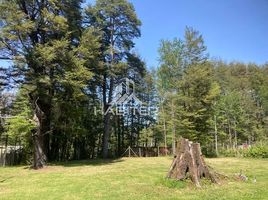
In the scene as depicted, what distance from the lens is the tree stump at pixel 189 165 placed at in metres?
10.7

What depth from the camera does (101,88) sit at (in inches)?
1163

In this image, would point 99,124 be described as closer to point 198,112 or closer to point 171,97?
point 171,97

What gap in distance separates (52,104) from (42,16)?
5.74m

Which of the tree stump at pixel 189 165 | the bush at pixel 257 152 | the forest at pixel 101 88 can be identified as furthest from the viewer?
the bush at pixel 257 152

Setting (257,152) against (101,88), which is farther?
(101,88)

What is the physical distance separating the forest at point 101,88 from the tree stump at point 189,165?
30.4ft

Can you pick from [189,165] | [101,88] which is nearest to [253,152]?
[101,88]

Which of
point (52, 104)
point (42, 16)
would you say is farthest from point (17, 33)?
point (52, 104)

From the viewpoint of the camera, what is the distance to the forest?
60.6 ft

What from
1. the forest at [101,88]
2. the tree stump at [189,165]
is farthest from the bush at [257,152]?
the tree stump at [189,165]

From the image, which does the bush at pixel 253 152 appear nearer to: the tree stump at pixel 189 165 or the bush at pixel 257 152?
the bush at pixel 257 152

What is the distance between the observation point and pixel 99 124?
30.7 meters

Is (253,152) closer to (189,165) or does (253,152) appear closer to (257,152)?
(257,152)

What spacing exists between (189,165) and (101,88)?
1962 cm
